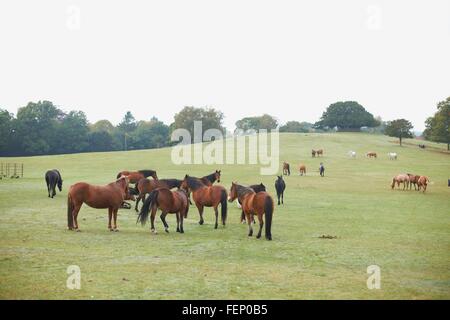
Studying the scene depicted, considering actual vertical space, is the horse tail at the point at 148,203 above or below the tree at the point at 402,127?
below

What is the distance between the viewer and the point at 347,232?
1566 cm

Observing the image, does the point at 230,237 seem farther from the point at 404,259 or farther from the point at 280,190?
the point at 280,190

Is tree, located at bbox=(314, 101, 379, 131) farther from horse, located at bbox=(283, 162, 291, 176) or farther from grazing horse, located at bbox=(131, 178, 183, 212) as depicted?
grazing horse, located at bbox=(131, 178, 183, 212)

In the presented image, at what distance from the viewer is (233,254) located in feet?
37.7

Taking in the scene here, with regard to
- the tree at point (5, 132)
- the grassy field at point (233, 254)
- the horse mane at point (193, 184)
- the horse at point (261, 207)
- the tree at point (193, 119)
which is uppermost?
the tree at point (193, 119)

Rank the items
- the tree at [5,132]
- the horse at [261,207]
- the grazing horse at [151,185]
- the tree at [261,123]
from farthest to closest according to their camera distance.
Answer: the tree at [261,123]
the tree at [5,132]
the grazing horse at [151,185]
the horse at [261,207]

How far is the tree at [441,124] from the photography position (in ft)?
235

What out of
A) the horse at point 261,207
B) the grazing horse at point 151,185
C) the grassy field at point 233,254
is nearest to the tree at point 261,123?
the grassy field at point 233,254

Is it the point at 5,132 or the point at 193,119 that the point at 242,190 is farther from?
the point at 193,119

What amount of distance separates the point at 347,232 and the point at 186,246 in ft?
20.9

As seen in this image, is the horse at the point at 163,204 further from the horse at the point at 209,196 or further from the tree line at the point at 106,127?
the tree line at the point at 106,127

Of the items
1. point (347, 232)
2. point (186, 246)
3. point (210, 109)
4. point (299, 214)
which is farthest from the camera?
point (210, 109)
